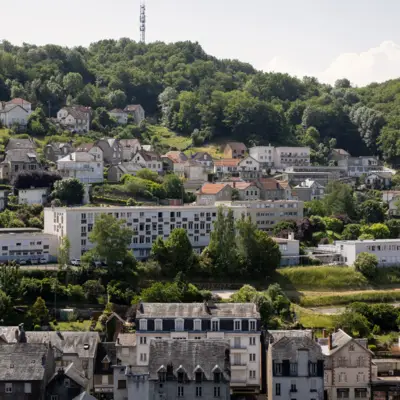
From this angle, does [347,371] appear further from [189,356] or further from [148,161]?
[148,161]

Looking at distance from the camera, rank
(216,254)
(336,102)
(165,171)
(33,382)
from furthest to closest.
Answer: (336,102) < (165,171) < (216,254) < (33,382)

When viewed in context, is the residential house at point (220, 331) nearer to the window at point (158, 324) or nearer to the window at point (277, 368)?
the window at point (158, 324)

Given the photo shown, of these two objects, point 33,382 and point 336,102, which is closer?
point 33,382

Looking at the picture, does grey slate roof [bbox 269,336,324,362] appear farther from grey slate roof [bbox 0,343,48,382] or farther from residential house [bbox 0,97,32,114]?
residential house [bbox 0,97,32,114]

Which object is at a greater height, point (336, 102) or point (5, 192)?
point (336, 102)

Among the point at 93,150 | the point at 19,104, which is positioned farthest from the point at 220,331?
the point at 19,104

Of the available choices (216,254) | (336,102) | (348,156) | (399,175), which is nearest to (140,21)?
(336,102)

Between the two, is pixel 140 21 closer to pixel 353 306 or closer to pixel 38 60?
pixel 38 60

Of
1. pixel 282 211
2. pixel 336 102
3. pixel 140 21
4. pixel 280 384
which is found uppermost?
pixel 140 21
